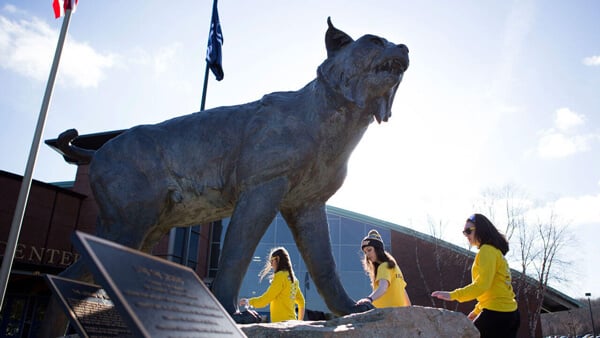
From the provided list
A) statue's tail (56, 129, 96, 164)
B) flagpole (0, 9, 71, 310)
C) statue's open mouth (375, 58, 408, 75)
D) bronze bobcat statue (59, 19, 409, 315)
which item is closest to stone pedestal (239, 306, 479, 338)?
bronze bobcat statue (59, 19, 409, 315)

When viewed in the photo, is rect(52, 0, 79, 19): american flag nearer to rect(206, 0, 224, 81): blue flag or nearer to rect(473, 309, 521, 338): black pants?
rect(206, 0, 224, 81): blue flag

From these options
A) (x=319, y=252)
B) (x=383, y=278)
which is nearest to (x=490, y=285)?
(x=383, y=278)

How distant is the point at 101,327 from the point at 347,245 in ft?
90.2

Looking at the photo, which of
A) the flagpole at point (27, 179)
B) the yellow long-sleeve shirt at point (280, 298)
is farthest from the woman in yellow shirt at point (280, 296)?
the flagpole at point (27, 179)

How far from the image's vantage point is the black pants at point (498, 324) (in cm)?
398

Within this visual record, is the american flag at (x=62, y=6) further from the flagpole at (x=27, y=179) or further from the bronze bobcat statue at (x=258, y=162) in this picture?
the bronze bobcat statue at (x=258, y=162)

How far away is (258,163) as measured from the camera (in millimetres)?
3523

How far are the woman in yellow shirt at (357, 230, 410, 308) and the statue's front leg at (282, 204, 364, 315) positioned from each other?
1046 mm

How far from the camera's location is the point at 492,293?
13.4ft

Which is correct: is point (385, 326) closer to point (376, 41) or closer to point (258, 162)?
point (258, 162)

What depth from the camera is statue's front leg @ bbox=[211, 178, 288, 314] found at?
10.7 feet

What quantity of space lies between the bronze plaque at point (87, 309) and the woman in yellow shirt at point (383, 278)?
8.56ft

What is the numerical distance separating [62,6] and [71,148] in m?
5.79

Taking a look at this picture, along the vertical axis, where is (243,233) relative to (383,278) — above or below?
above
